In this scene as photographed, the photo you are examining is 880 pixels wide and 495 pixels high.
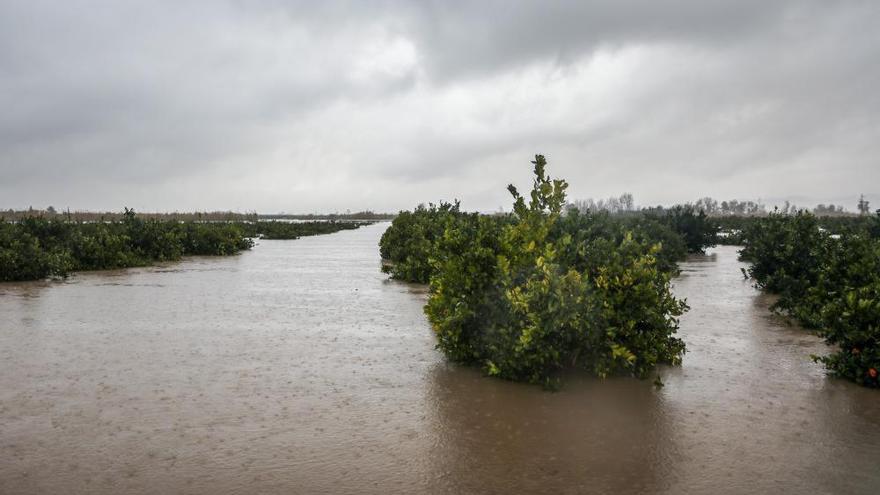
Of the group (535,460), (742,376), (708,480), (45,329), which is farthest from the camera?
(45,329)

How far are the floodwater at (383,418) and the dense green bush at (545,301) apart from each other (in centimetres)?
35

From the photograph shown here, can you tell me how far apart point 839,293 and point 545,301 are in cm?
450

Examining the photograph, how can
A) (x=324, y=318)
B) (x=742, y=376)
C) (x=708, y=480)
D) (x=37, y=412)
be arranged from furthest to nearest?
(x=324, y=318)
(x=742, y=376)
(x=37, y=412)
(x=708, y=480)

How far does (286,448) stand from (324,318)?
6702 mm

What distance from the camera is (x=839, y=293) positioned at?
8.35 metres

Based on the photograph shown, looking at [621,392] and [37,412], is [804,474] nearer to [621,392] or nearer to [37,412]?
[621,392]

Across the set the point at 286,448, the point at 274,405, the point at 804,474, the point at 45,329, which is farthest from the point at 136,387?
the point at 804,474

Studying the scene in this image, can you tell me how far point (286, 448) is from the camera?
520 cm

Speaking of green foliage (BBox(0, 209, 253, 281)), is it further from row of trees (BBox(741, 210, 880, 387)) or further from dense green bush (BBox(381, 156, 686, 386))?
row of trees (BBox(741, 210, 880, 387))

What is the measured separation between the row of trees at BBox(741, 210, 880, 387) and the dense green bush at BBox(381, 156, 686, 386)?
1.88 metres

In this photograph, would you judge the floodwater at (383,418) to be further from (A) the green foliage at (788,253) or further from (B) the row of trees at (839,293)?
(A) the green foliage at (788,253)

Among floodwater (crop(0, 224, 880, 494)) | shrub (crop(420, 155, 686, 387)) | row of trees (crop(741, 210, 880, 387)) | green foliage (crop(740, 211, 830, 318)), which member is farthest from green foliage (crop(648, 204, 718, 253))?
shrub (crop(420, 155, 686, 387))

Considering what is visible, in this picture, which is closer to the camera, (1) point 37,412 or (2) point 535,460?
(2) point 535,460

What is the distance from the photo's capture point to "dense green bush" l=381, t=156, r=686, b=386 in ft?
23.5
